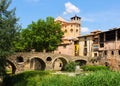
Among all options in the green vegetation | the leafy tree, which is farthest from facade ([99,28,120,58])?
the green vegetation

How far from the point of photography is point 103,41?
69.0 metres

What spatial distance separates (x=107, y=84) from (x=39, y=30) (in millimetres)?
57222

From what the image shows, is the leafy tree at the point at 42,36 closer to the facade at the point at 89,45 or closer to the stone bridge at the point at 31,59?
the stone bridge at the point at 31,59

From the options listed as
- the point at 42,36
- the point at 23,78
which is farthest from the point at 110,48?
the point at 23,78

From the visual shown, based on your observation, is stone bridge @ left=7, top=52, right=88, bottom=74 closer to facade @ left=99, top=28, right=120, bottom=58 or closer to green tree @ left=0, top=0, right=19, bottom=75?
facade @ left=99, top=28, right=120, bottom=58

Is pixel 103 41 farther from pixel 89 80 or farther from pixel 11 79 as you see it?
pixel 89 80

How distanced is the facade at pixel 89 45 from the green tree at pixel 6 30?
4223 cm

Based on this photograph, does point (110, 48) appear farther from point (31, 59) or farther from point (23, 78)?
point (23, 78)

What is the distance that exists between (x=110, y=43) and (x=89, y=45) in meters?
10.8

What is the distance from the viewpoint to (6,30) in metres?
31.1

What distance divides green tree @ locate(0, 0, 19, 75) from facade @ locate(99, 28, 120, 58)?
1407 inches

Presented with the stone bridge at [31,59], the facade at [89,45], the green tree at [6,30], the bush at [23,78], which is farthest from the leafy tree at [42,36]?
the green tree at [6,30]

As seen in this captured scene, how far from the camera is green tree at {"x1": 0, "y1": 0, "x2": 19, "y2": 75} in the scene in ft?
101

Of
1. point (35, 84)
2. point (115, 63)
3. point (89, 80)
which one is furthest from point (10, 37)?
point (115, 63)
